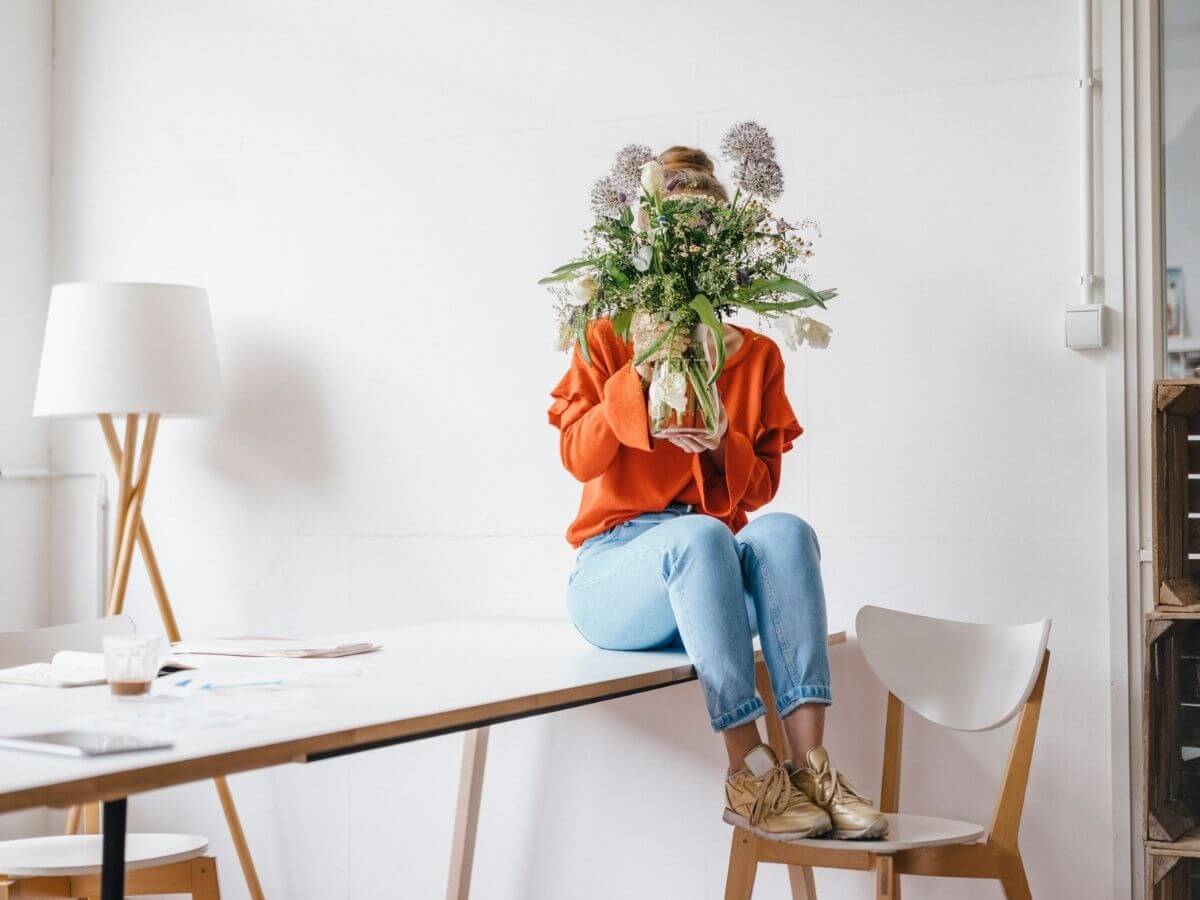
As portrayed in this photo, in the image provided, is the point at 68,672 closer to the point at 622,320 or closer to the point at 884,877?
the point at 622,320

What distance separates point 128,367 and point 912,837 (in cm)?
193

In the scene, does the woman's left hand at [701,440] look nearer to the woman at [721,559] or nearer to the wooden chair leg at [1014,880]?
the woman at [721,559]

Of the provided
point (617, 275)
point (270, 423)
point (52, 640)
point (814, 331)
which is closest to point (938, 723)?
point (814, 331)

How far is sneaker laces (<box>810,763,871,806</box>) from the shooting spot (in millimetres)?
1771

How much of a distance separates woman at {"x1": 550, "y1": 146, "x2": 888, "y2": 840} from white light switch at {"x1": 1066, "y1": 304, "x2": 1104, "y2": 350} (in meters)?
0.60

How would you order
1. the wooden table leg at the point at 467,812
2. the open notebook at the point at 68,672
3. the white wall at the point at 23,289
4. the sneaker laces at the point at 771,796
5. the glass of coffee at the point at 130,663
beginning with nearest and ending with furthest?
1. the glass of coffee at the point at 130,663
2. the open notebook at the point at 68,672
3. the sneaker laces at the point at 771,796
4. the wooden table leg at the point at 467,812
5. the white wall at the point at 23,289

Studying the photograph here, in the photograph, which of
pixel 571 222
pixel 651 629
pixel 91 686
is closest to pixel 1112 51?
pixel 571 222

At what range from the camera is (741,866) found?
1.88 meters

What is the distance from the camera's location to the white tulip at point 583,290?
1.99 metres

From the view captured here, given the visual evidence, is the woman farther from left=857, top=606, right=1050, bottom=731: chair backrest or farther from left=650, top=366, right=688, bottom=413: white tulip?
left=857, top=606, right=1050, bottom=731: chair backrest

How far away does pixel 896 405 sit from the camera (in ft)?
8.71

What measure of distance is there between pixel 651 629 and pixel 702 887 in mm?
906

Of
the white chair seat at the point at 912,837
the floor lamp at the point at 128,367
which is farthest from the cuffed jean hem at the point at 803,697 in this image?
the floor lamp at the point at 128,367

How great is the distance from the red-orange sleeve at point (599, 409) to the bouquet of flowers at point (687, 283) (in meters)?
0.04
